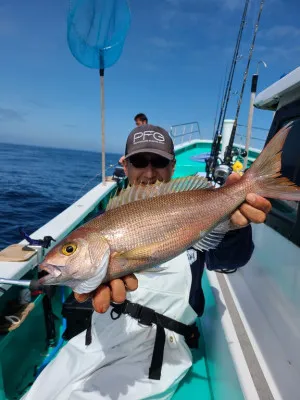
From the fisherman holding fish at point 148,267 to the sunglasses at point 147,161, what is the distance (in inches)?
5.1

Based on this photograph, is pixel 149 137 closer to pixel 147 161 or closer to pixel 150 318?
pixel 147 161

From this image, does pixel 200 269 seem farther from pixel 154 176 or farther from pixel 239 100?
pixel 239 100

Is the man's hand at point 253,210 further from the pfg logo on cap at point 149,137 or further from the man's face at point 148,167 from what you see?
the pfg logo on cap at point 149,137

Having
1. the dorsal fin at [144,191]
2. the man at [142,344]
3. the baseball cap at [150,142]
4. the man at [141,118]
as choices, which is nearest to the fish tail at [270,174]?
the man at [142,344]

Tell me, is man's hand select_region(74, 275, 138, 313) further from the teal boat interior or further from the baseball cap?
the baseball cap

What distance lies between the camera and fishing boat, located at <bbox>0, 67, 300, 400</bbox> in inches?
82.3

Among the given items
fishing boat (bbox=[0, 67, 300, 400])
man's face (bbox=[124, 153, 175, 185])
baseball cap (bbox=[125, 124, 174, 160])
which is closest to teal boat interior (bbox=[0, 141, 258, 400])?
fishing boat (bbox=[0, 67, 300, 400])

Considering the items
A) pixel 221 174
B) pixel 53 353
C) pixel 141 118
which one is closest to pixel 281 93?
pixel 221 174

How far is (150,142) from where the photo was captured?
287 centimetres

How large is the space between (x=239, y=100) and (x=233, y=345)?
21.6 feet

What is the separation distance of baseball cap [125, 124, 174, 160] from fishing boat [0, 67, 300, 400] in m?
1.24

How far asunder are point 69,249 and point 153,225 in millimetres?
520

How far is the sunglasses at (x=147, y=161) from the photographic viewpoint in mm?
2934

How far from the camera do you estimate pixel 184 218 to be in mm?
1766
